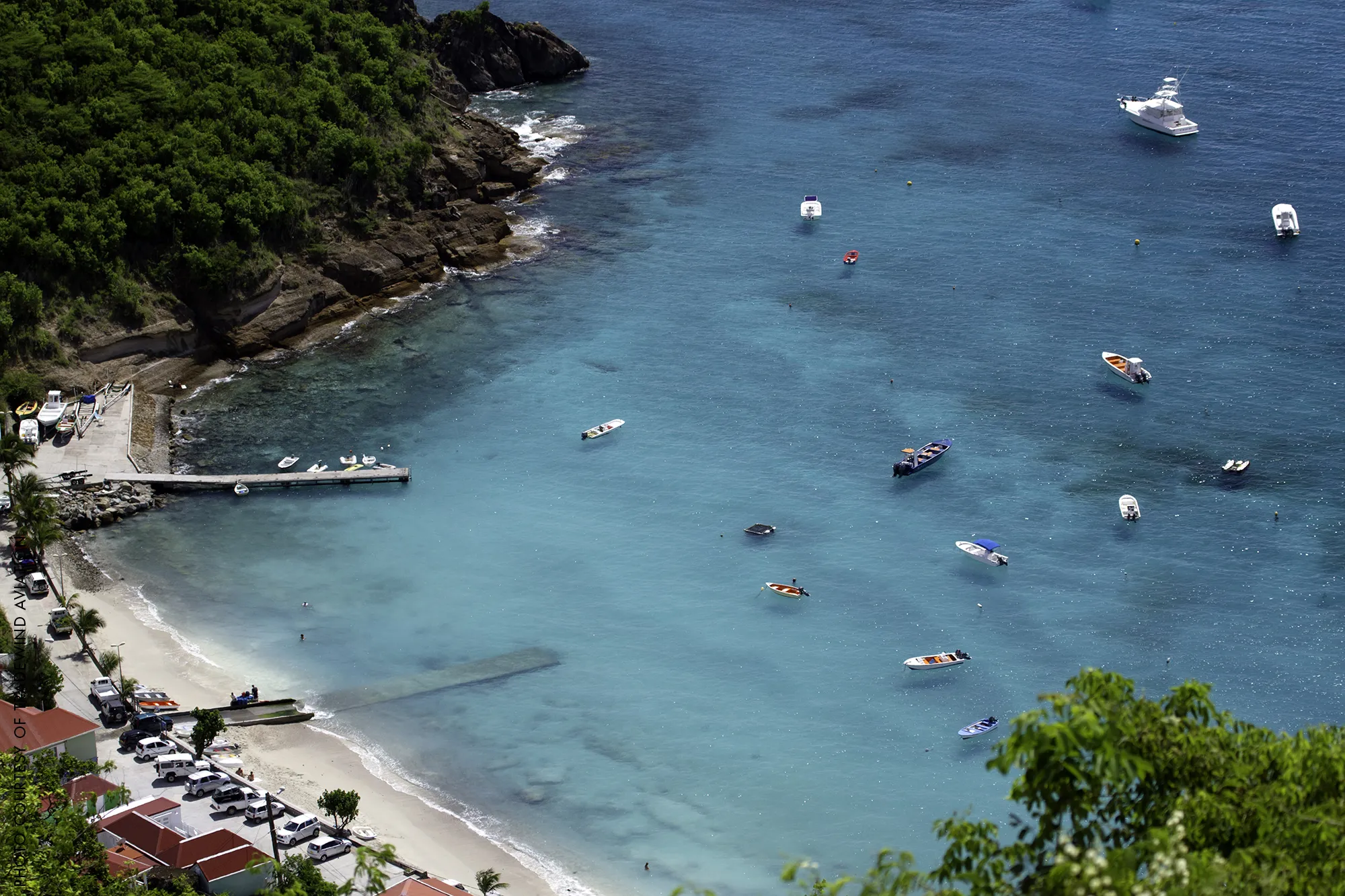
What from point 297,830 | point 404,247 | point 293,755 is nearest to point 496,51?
point 404,247

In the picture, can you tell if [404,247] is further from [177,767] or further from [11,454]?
[177,767]

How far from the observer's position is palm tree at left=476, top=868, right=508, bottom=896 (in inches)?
2238

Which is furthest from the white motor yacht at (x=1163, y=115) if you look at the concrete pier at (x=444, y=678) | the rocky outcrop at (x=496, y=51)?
the concrete pier at (x=444, y=678)

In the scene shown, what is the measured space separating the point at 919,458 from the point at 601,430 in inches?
818

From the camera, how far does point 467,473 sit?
91.0 m

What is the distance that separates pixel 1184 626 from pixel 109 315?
7133 centimetres

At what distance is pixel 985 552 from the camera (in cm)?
8125

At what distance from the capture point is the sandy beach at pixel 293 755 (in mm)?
62250

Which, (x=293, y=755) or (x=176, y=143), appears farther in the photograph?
(x=176, y=143)

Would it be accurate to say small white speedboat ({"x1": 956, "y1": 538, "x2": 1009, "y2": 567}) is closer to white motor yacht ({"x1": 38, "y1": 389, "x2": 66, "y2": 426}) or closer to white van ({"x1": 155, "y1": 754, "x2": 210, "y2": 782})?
white van ({"x1": 155, "y1": 754, "x2": 210, "y2": 782})

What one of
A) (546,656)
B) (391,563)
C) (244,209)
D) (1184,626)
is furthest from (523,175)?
(1184,626)

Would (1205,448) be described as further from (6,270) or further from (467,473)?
(6,270)

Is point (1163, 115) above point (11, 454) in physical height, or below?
above

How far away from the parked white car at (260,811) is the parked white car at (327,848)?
2653 mm
